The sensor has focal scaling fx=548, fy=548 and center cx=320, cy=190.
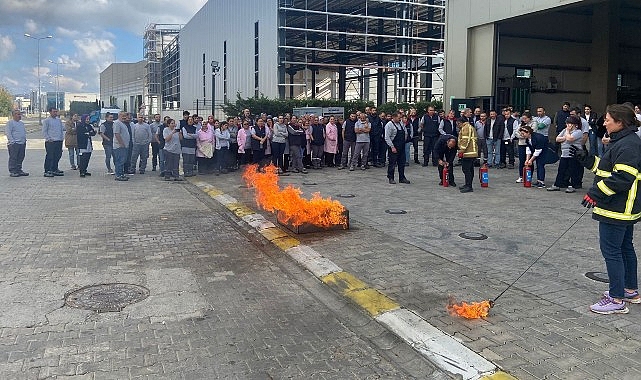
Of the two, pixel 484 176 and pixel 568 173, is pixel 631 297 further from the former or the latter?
pixel 484 176

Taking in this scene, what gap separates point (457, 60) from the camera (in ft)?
73.6

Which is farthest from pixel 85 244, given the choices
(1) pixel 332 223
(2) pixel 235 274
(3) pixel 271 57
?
(3) pixel 271 57

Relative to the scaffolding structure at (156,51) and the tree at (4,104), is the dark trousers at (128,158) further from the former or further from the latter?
the tree at (4,104)

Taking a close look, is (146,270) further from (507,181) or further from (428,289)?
(507,181)

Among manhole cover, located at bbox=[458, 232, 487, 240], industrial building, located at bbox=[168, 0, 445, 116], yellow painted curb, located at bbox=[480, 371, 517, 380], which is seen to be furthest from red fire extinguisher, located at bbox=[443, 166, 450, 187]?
industrial building, located at bbox=[168, 0, 445, 116]

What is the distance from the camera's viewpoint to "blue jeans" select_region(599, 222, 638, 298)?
5070 mm

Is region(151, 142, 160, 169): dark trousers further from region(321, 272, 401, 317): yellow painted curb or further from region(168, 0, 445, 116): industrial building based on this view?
region(321, 272, 401, 317): yellow painted curb

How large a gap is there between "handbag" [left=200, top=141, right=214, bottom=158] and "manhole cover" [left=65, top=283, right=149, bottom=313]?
1065cm

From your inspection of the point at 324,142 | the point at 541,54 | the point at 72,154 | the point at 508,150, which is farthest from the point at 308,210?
the point at 541,54

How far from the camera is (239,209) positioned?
11008mm

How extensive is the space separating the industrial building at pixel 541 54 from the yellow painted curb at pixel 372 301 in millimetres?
16111

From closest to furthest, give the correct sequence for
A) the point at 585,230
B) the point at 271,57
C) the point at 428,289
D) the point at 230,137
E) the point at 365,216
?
1. the point at 428,289
2. the point at 585,230
3. the point at 365,216
4. the point at 230,137
5. the point at 271,57

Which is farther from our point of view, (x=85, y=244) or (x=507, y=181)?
(x=507, y=181)

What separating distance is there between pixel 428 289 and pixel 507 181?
30.8ft
